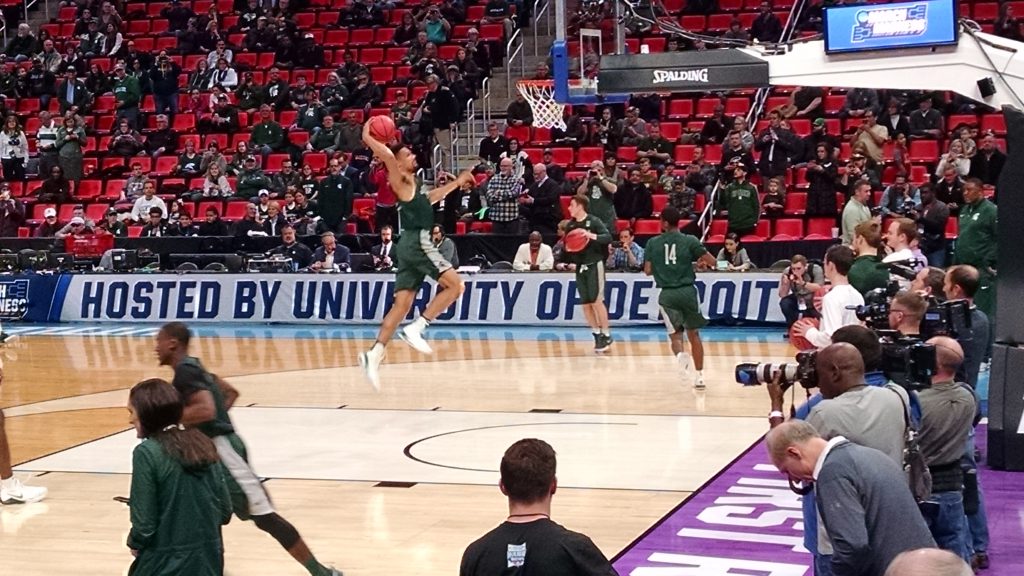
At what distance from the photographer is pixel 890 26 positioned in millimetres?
10828

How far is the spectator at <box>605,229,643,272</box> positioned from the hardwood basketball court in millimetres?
1221

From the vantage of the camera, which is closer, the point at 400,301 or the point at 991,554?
the point at 991,554

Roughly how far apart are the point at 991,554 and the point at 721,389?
6.32m

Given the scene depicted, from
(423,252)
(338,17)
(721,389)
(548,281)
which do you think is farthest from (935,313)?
(338,17)

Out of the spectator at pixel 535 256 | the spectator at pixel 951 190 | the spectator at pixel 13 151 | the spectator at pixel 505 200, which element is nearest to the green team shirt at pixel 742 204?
the spectator at pixel 951 190

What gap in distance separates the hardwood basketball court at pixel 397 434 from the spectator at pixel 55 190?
312 inches

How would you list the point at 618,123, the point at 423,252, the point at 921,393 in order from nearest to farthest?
the point at 921,393 → the point at 423,252 → the point at 618,123

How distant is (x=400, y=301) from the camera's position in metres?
12.5

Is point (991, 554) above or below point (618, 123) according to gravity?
below

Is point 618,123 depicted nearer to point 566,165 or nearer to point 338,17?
point 566,165

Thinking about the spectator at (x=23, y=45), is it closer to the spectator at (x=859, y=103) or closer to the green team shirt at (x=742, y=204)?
the green team shirt at (x=742, y=204)

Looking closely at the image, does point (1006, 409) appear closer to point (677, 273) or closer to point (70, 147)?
point (677, 273)

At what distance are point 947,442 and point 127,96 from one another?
24867mm

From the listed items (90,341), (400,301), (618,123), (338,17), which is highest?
(338,17)
